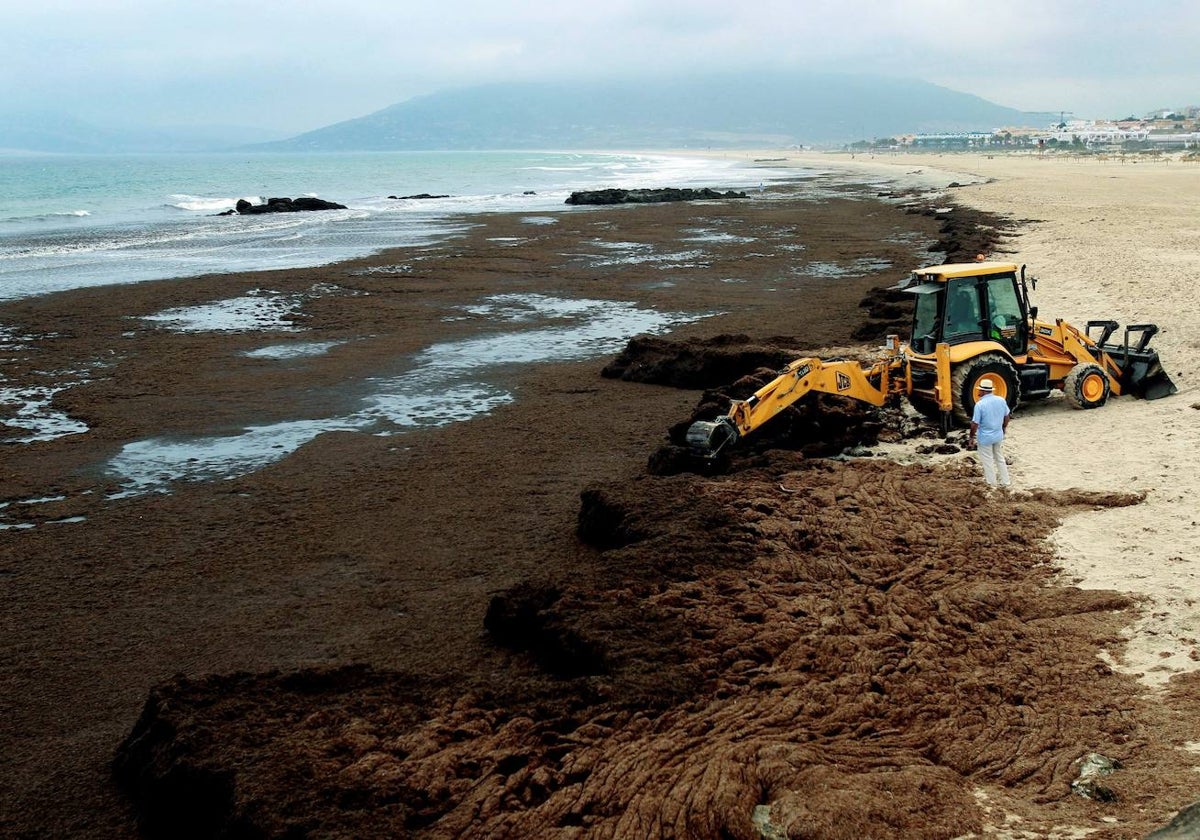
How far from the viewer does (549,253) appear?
106 feet

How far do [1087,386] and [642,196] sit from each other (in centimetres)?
4746

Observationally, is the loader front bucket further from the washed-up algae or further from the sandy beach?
the washed-up algae

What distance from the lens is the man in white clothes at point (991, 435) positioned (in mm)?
9820

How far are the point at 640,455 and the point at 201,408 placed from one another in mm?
6912

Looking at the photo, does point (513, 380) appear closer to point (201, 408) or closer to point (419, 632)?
point (201, 408)

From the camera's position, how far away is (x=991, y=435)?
9.84 m

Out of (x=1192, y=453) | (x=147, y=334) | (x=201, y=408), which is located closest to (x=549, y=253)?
(x=147, y=334)

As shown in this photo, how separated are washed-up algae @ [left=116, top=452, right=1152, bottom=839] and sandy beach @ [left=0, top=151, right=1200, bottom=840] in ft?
0.08

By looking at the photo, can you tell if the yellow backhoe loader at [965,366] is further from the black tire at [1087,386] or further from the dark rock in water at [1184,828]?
the dark rock in water at [1184,828]

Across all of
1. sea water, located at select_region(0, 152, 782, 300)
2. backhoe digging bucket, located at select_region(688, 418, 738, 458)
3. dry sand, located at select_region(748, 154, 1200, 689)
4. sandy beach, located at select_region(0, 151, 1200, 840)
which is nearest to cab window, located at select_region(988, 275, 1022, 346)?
dry sand, located at select_region(748, 154, 1200, 689)

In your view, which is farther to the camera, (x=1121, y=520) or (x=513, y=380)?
(x=513, y=380)

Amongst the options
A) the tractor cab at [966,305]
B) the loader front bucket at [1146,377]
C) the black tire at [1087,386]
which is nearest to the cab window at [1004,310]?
the tractor cab at [966,305]

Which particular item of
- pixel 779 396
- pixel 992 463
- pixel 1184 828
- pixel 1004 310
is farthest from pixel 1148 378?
pixel 1184 828

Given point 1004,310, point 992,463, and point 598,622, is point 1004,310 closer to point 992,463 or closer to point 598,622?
point 992,463
